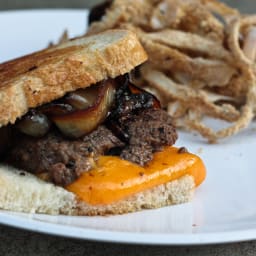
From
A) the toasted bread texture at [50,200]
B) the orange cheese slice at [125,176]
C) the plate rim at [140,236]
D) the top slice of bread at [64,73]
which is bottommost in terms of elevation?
the toasted bread texture at [50,200]

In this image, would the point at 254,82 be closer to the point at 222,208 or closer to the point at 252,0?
the point at 222,208

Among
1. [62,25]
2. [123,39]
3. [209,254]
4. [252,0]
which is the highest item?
[123,39]

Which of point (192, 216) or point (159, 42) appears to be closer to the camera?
point (192, 216)

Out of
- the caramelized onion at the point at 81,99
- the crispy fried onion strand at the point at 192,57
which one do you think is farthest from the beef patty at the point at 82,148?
the crispy fried onion strand at the point at 192,57

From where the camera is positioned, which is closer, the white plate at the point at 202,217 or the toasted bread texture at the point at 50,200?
the white plate at the point at 202,217

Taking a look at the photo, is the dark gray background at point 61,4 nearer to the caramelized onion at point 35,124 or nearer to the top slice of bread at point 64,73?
the top slice of bread at point 64,73

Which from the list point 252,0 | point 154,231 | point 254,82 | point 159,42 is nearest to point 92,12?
point 159,42

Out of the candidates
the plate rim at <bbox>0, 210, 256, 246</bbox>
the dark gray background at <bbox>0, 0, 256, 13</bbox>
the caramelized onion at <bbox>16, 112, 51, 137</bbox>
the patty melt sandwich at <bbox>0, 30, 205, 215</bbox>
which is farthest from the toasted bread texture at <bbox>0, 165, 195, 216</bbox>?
the dark gray background at <bbox>0, 0, 256, 13</bbox>

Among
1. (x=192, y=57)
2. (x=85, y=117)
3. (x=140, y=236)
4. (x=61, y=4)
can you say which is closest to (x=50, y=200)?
(x=85, y=117)
